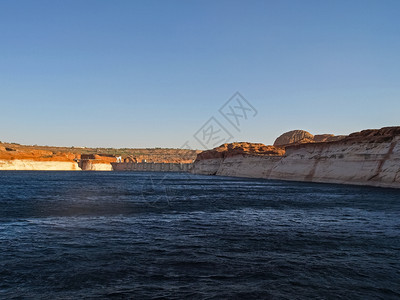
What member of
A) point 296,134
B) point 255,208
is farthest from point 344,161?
point 296,134

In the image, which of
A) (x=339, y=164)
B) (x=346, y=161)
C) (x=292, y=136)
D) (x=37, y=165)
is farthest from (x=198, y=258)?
(x=292, y=136)

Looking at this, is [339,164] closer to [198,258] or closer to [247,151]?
[198,258]

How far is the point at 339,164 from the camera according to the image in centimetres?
5528

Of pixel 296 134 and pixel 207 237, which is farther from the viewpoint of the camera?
pixel 296 134

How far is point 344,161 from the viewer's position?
5388 centimetres

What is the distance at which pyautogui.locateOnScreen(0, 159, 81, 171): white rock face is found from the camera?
5059 inches

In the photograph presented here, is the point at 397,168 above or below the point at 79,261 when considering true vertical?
above

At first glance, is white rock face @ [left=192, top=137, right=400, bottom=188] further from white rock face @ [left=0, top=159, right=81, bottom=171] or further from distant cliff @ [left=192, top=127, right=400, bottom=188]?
white rock face @ [left=0, top=159, right=81, bottom=171]

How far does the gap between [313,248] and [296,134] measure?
17930 centimetres

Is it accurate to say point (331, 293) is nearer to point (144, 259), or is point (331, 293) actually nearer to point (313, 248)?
point (313, 248)

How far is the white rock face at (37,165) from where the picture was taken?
12850 cm

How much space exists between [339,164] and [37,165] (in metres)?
127

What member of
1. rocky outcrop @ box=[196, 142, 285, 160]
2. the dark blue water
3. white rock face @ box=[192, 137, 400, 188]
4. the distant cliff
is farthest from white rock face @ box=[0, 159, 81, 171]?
the dark blue water

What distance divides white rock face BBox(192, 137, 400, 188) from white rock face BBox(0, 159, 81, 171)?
98055mm
